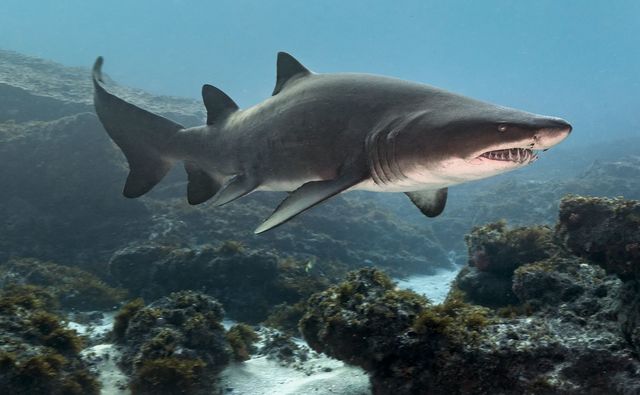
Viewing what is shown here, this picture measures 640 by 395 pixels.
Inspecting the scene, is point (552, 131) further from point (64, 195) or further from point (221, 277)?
point (64, 195)

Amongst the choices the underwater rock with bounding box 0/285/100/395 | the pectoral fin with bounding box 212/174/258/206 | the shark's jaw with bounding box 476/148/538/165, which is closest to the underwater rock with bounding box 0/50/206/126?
the underwater rock with bounding box 0/285/100/395

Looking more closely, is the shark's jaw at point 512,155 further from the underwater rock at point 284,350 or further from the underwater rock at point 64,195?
the underwater rock at point 64,195

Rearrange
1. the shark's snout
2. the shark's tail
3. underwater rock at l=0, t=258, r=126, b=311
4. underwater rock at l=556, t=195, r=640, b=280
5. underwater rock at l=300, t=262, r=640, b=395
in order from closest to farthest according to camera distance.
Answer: the shark's snout, underwater rock at l=300, t=262, r=640, b=395, underwater rock at l=556, t=195, r=640, b=280, the shark's tail, underwater rock at l=0, t=258, r=126, b=311

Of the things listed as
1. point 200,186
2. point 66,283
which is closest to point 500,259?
point 200,186

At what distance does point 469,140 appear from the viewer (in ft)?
10.5

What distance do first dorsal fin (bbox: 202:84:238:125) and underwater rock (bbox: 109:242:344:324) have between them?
4941 millimetres

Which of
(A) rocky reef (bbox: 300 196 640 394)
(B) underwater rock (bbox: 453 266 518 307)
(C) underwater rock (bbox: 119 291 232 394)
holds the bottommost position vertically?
(C) underwater rock (bbox: 119 291 232 394)

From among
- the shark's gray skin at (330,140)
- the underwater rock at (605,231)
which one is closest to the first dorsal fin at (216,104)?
the shark's gray skin at (330,140)

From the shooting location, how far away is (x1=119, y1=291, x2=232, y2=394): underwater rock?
4922mm

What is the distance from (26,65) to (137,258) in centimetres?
2827

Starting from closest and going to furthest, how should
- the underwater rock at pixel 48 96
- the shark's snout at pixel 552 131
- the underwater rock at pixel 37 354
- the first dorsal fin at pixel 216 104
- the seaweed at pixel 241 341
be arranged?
1. the shark's snout at pixel 552 131
2. the underwater rock at pixel 37 354
3. the first dorsal fin at pixel 216 104
4. the seaweed at pixel 241 341
5. the underwater rock at pixel 48 96

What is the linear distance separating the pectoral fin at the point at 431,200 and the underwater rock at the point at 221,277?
17.8 ft

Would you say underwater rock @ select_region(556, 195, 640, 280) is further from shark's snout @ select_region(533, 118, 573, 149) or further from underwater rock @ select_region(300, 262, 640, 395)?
shark's snout @ select_region(533, 118, 573, 149)

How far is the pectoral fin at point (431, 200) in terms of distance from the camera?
5.03m
